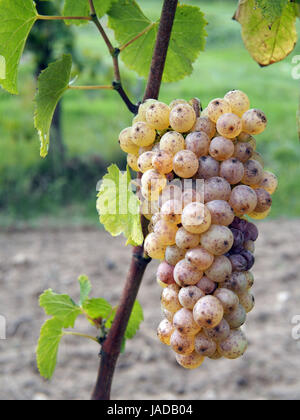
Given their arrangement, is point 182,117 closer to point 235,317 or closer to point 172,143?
point 172,143

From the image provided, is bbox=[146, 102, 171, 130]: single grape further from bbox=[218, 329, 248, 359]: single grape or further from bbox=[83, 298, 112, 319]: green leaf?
bbox=[83, 298, 112, 319]: green leaf

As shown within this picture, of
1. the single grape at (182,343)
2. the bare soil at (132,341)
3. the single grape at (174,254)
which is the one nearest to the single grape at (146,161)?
the single grape at (174,254)

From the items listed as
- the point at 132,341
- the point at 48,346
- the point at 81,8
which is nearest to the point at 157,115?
the point at 81,8

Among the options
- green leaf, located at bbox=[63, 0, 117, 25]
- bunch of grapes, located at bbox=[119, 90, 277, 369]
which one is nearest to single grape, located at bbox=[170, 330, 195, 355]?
bunch of grapes, located at bbox=[119, 90, 277, 369]

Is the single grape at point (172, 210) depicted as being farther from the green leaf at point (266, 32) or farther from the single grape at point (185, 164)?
the green leaf at point (266, 32)
